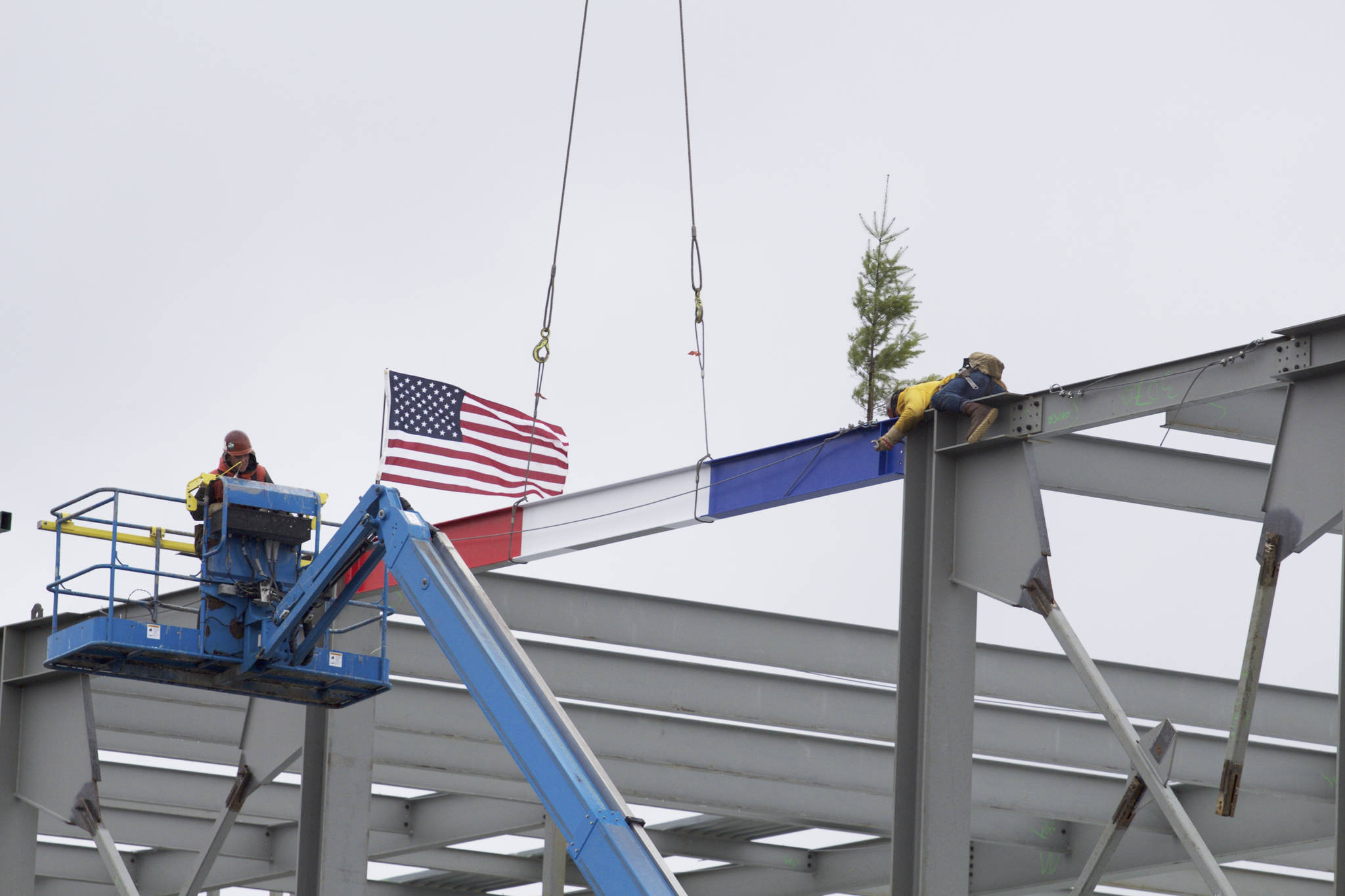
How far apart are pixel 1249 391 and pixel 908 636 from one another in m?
2.96

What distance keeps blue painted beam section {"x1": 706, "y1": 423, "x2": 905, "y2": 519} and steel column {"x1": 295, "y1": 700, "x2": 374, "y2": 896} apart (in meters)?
4.69

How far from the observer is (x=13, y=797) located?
1966 cm

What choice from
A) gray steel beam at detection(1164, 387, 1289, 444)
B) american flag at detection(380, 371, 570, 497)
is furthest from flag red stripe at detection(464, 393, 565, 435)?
gray steel beam at detection(1164, 387, 1289, 444)

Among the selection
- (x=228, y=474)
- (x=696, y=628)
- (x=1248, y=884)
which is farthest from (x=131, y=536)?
(x=1248, y=884)

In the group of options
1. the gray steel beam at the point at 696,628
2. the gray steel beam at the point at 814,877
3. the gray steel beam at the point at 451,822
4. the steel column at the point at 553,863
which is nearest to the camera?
the gray steel beam at the point at 696,628

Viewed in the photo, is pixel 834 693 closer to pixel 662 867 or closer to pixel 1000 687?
pixel 1000 687

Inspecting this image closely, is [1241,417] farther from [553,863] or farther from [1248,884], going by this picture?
[1248,884]

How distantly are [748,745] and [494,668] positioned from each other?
9.12 m

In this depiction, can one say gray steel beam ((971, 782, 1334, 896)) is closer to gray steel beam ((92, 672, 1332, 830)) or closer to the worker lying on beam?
gray steel beam ((92, 672, 1332, 830))

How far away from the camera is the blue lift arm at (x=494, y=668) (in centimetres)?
1168

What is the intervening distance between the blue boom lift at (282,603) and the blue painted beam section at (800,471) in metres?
2.62

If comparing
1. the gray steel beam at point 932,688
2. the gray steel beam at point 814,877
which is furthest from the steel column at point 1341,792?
the gray steel beam at point 814,877

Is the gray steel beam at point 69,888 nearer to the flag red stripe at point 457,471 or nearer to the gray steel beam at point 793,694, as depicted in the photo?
the gray steel beam at point 793,694

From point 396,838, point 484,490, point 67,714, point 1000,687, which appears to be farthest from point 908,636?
point 396,838
